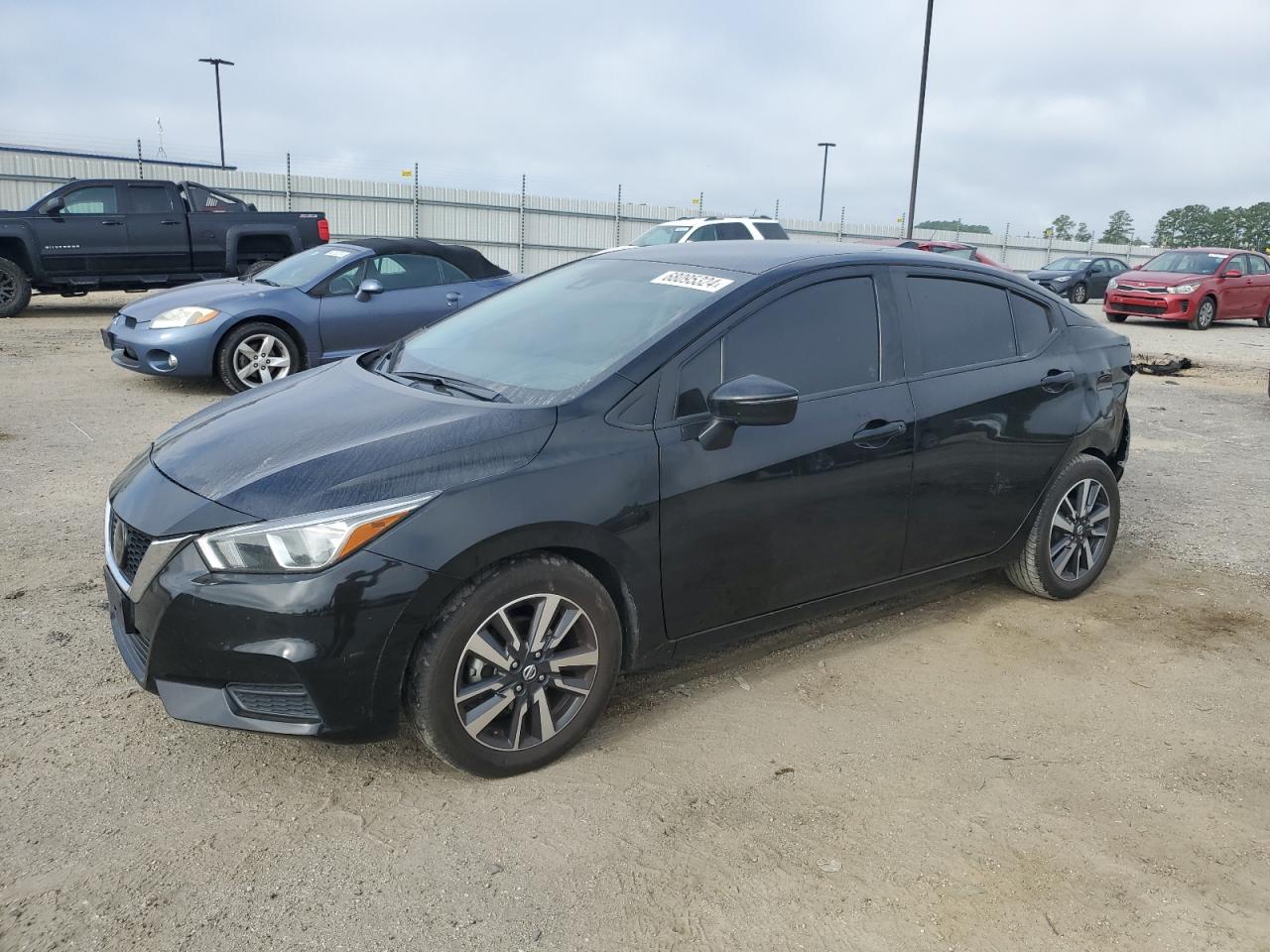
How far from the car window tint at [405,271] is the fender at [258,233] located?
18.3 ft

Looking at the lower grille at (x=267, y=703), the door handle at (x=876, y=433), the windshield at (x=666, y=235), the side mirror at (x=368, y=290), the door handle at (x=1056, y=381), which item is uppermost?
the windshield at (x=666, y=235)

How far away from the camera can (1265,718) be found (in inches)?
143

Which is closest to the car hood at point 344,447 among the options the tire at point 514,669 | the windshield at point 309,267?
the tire at point 514,669

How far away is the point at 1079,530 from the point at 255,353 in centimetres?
696

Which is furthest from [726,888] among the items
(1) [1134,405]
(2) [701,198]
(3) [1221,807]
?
(2) [701,198]

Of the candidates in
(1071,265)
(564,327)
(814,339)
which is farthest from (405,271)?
(1071,265)

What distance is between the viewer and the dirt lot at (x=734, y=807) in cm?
247

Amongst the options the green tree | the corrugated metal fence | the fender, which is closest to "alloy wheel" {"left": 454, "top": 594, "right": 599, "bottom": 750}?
the fender

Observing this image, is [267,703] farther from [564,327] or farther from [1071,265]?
[1071,265]

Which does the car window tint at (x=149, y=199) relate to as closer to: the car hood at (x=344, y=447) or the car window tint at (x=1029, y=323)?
the car hood at (x=344, y=447)

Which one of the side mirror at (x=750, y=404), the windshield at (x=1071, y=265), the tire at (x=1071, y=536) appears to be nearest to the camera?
the side mirror at (x=750, y=404)

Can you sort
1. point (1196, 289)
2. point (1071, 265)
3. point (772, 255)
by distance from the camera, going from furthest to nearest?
point (1071, 265) < point (1196, 289) < point (772, 255)

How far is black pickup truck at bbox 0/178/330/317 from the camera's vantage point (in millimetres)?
13828

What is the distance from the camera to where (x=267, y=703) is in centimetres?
279
